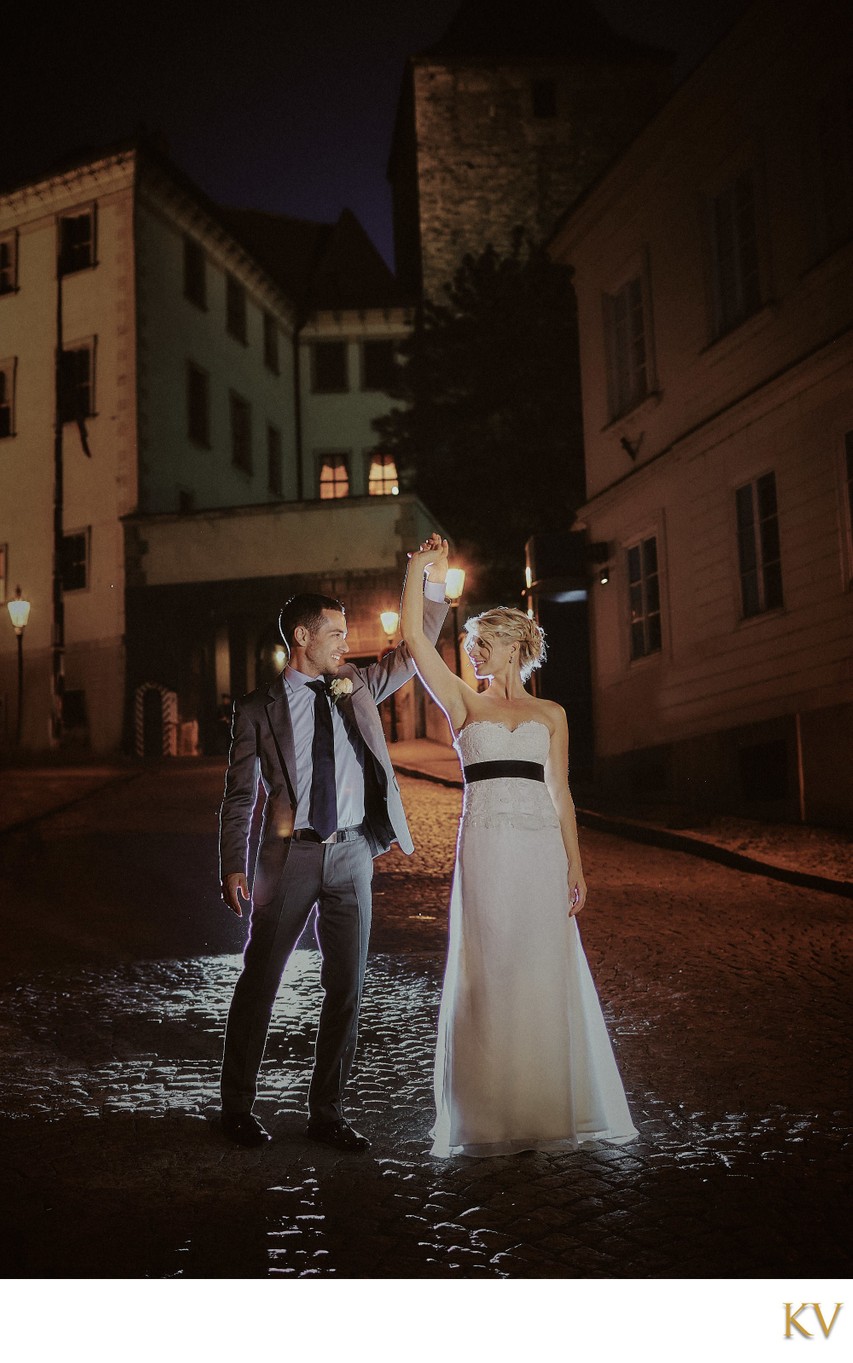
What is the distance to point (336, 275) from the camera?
1754 inches

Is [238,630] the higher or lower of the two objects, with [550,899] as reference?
higher

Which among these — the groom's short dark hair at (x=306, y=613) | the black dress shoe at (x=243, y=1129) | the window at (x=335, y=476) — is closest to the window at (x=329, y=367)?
the window at (x=335, y=476)

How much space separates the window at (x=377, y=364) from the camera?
136ft

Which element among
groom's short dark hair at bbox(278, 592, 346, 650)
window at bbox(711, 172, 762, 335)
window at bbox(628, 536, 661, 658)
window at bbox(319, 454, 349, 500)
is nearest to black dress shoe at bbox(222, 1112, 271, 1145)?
groom's short dark hair at bbox(278, 592, 346, 650)

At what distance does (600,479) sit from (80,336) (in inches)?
713

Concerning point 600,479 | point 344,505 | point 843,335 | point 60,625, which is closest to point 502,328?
point 344,505

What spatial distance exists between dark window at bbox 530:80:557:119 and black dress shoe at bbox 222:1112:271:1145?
138 ft

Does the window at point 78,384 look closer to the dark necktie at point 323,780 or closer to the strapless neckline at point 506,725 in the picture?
the dark necktie at point 323,780

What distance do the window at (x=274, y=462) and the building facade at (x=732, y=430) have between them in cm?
2030

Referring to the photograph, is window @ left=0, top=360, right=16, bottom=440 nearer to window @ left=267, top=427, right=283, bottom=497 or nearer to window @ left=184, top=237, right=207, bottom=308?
window @ left=184, top=237, right=207, bottom=308

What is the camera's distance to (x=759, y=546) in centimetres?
1495

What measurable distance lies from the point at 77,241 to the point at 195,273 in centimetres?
323

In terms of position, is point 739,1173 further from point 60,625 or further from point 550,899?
point 60,625

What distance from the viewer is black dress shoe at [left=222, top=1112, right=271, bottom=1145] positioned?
14.8 ft
